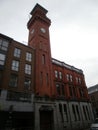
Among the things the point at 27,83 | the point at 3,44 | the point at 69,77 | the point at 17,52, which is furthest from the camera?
the point at 69,77

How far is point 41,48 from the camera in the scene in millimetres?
32000

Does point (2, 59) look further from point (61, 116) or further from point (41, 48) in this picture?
point (61, 116)

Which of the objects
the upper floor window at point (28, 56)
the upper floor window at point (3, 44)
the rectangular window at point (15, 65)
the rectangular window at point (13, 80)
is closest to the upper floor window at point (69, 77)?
the upper floor window at point (28, 56)

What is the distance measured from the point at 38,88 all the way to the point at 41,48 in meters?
11.2

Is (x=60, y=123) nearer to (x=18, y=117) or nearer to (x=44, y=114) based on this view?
(x=44, y=114)

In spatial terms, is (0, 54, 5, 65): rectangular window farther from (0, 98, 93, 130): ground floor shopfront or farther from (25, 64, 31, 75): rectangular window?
(0, 98, 93, 130): ground floor shopfront

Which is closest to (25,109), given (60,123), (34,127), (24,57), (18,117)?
(18,117)

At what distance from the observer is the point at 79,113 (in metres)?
32.4

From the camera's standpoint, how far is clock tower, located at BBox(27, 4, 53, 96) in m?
27.6

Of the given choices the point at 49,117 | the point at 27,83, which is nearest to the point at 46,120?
the point at 49,117

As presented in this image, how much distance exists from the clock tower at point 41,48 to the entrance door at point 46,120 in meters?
4.03

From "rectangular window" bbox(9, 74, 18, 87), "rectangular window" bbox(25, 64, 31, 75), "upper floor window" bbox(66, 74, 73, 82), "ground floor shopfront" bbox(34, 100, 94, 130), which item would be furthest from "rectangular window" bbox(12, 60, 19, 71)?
"upper floor window" bbox(66, 74, 73, 82)

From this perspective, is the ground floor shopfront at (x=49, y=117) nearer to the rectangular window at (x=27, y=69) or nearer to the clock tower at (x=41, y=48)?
the clock tower at (x=41, y=48)

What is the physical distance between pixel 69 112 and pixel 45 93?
327 inches
